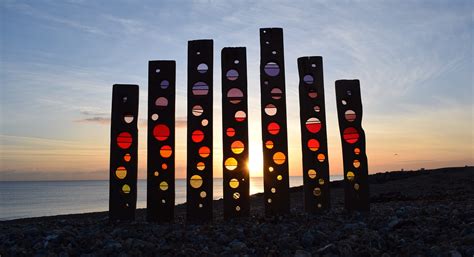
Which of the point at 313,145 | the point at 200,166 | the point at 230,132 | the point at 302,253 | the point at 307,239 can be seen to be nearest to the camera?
the point at 302,253

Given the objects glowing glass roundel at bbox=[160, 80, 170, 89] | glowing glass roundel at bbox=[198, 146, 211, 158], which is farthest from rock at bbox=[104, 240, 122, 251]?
glowing glass roundel at bbox=[160, 80, 170, 89]

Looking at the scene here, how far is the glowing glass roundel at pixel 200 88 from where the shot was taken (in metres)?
7.93

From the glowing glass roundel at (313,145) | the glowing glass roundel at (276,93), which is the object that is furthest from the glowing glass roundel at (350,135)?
the glowing glass roundel at (276,93)

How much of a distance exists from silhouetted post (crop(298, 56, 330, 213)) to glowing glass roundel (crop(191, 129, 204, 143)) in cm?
200

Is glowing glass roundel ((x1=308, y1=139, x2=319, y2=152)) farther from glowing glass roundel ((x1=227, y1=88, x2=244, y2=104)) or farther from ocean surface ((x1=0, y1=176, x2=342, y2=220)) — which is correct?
ocean surface ((x1=0, y1=176, x2=342, y2=220))

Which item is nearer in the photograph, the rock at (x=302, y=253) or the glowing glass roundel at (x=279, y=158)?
the rock at (x=302, y=253)

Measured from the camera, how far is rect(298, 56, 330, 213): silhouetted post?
7.97 meters

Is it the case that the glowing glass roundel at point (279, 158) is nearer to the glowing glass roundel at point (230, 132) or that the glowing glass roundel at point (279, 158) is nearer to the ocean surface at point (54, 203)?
the glowing glass roundel at point (230, 132)

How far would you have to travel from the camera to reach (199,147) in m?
7.76

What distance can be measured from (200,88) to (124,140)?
5.79 ft

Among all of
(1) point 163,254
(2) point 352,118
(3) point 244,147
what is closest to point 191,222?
(3) point 244,147

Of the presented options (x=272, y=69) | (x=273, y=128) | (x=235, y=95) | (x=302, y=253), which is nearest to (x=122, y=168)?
(x=235, y=95)

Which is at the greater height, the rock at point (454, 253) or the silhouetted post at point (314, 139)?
the silhouetted post at point (314, 139)

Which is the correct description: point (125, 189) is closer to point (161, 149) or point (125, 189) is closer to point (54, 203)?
point (161, 149)
